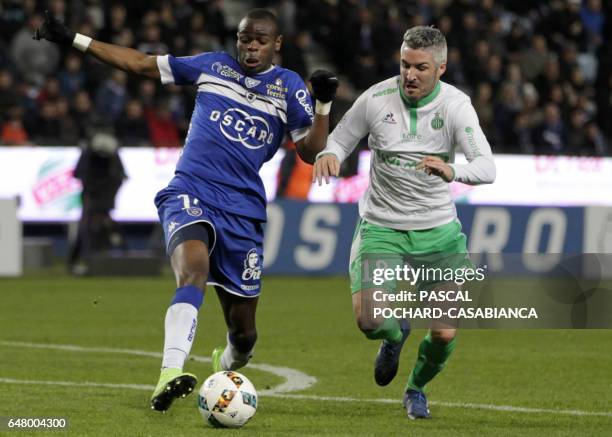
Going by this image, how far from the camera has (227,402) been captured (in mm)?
7293

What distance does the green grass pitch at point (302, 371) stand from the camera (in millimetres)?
7672

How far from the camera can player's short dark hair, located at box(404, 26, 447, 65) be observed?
7996mm

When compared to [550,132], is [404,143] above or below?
below

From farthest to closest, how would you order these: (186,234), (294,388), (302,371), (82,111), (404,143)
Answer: (82,111) → (302,371) → (294,388) → (404,143) → (186,234)

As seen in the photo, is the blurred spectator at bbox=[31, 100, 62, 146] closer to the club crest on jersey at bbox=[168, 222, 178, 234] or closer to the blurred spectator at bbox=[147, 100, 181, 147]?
the blurred spectator at bbox=[147, 100, 181, 147]

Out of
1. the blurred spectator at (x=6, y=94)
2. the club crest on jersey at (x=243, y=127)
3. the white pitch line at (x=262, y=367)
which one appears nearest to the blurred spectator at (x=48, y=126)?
the blurred spectator at (x=6, y=94)

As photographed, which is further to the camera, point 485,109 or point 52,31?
point 485,109

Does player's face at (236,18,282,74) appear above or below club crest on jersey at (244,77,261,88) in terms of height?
above

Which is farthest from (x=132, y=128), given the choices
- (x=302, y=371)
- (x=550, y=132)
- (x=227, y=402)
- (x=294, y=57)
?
(x=227, y=402)

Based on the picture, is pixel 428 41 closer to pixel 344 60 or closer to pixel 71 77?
pixel 71 77

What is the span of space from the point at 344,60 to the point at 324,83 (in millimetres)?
17114

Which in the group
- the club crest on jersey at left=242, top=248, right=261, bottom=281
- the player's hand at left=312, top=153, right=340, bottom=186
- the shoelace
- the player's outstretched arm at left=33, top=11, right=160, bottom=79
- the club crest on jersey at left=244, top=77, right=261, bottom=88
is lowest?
the shoelace

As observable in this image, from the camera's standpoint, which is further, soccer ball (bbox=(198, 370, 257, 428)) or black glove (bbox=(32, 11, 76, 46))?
black glove (bbox=(32, 11, 76, 46))

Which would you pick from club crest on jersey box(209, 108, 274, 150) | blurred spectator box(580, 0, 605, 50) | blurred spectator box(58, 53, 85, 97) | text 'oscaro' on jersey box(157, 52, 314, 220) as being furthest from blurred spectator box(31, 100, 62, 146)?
club crest on jersey box(209, 108, 274, 150)
